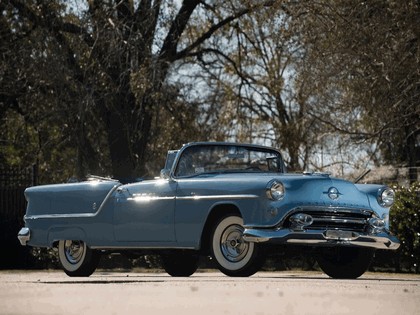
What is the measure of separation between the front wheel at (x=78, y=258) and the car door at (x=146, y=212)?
0.86m

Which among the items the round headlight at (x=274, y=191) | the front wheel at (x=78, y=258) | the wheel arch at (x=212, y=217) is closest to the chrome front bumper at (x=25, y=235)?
the front wheel at (x=78, y=258)

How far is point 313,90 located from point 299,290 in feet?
41.0

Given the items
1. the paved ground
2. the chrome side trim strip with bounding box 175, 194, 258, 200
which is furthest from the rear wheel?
the paved ground

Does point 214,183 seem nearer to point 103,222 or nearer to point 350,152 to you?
point 103,222

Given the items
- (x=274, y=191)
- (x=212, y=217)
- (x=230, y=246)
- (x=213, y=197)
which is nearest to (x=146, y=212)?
(x=212, y=217)

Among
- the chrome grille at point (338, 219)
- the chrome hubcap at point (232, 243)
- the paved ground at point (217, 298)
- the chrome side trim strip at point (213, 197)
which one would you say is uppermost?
the chrome side trim strip at point (213, 197)

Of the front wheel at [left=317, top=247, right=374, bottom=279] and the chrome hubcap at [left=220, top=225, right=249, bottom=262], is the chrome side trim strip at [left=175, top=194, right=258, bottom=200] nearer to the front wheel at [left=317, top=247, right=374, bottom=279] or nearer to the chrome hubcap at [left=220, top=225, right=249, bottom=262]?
the chrome hubcap at [left=220, top=225, right=249, bottom=262]

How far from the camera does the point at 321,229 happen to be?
39.3ft

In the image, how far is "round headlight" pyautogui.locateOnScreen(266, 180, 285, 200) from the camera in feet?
38.7

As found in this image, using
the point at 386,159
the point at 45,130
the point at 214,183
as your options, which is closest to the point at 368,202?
the point at 214,183

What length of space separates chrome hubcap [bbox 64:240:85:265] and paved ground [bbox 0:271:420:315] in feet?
8.27

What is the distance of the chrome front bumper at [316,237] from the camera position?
460 inches

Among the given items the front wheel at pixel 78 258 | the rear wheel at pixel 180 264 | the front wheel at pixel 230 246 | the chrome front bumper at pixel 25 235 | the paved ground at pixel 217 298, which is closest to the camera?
the paved ground at pixel 217 298

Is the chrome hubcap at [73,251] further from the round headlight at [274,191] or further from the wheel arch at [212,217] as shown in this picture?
the round headlight at [274,191]
